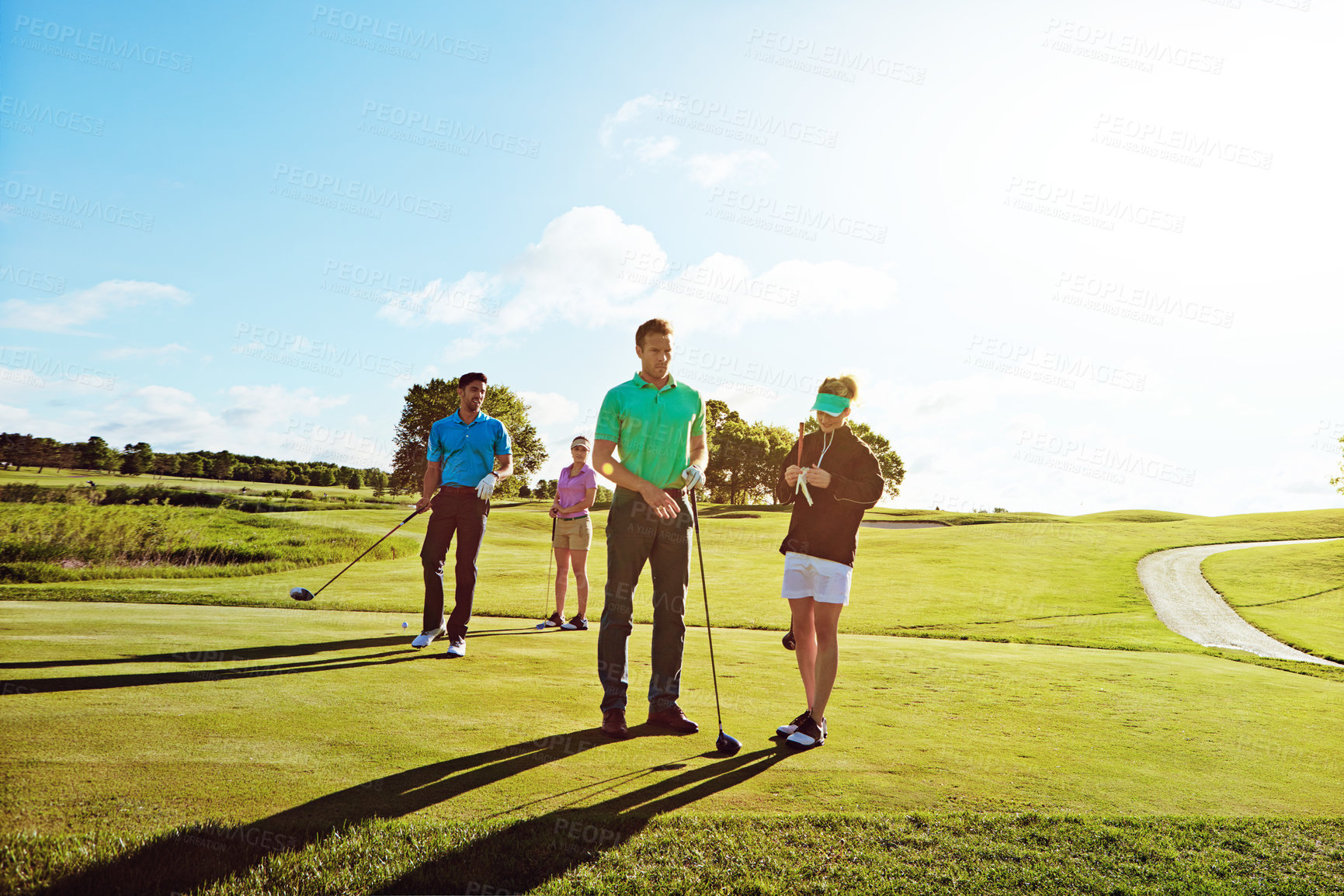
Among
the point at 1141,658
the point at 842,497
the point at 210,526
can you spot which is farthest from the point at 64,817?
the point at 210,526

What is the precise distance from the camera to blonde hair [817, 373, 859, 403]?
5266 mm

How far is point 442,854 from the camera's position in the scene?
300cm

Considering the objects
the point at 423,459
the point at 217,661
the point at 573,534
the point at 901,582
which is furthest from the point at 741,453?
the point at 217,661

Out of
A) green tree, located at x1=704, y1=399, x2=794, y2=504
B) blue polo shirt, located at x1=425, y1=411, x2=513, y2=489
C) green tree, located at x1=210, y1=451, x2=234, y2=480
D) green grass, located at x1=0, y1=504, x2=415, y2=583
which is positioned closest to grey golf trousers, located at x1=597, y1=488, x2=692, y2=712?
blue polo shirt, located at x1=425, y1=411, x2=513, y2=489

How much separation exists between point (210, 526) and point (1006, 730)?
83.0ft

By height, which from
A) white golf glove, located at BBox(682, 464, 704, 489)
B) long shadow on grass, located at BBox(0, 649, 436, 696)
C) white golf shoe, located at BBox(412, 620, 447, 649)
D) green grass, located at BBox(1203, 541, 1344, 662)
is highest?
white golf glove, located at BBox(682, 464, 704, 489)

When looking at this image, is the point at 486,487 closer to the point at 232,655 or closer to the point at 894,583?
the point at 232,655

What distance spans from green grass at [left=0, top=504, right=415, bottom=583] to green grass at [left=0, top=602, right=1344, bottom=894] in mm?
10890

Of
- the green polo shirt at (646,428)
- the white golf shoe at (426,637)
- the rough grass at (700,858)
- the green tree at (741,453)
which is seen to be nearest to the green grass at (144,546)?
the white golf shoe at (426,637)

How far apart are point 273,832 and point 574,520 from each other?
7922 millimetres

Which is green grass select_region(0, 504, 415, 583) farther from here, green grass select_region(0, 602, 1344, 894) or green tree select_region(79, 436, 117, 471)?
green tree select_region(79, 436, 117, 471)

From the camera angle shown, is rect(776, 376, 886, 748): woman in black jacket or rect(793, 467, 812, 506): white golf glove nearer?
rect(776, 376, 886, 748): woman in black jacket

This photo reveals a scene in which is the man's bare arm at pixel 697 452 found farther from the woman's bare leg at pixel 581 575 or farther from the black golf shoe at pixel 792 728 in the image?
the woman's bare leg at pixel 581 575

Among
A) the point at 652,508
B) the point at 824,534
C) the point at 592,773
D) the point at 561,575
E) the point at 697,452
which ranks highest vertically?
the point at 697,452
